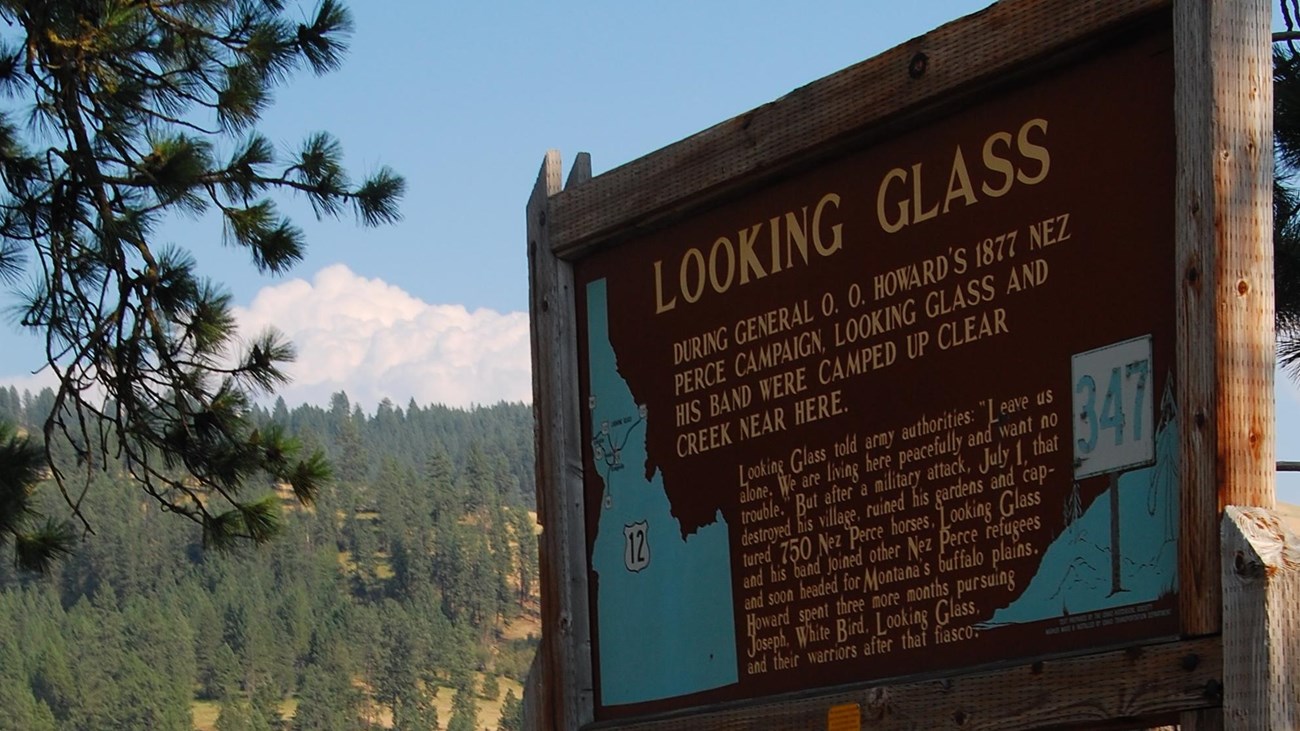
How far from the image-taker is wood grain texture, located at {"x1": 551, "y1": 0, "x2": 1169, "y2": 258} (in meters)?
3.09

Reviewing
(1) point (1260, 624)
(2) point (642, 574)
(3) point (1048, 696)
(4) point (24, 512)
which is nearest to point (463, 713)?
(4) point (24, 512)

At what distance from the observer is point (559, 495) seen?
4.11 metres

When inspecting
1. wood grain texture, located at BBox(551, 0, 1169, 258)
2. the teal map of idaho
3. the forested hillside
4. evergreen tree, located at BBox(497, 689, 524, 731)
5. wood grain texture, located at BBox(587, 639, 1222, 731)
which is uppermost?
the forested hillside

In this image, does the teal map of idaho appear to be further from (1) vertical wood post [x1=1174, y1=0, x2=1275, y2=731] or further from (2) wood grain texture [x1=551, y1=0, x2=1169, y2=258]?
(1) vertical wood post [x1=1174, y1=0, x2=1275, y2=731]

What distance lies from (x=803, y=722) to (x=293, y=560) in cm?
12105

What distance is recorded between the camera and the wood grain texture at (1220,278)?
271 cm

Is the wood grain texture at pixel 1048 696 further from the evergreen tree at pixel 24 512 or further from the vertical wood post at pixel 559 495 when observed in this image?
the evergreen tree at pixel 24 512

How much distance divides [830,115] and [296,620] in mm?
107834

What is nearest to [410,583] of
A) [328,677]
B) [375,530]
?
[375,530]

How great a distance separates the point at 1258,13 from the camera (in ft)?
9.26

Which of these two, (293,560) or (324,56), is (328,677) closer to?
(293,560)

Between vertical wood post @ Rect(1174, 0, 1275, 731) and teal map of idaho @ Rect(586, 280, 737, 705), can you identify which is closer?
vertical wood post @ Rect(1174, 0, 1275, 731)

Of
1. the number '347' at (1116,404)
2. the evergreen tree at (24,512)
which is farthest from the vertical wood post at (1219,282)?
the evergreen tree at (24,512)

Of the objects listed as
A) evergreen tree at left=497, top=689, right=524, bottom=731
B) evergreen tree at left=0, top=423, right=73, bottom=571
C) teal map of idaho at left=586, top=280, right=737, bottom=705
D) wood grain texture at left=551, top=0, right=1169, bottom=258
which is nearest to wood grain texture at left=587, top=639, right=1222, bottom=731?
teal map of idaho at left=586, top=280, right=737, bottom=705
